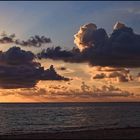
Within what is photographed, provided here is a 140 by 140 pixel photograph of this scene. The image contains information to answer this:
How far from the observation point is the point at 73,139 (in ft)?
152

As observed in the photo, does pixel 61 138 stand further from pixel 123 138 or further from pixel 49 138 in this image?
pixel 123 138

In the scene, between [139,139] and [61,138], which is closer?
[139,139]

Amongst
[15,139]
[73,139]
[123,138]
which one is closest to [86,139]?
[73,139]

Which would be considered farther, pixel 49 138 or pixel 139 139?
pixel 49 138

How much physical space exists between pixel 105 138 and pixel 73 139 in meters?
3.73

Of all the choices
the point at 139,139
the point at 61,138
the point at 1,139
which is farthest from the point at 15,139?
the point at 139,139

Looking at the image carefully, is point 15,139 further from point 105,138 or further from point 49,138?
point 105,138

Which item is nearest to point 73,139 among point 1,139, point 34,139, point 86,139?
point 86,139

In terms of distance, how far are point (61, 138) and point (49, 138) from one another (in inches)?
56.7

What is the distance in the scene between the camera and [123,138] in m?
47.2

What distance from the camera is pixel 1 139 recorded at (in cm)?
4719

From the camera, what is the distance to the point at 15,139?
47.6 m

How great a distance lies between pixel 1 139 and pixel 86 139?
955 cm

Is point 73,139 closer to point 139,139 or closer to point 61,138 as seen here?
point 61,138
